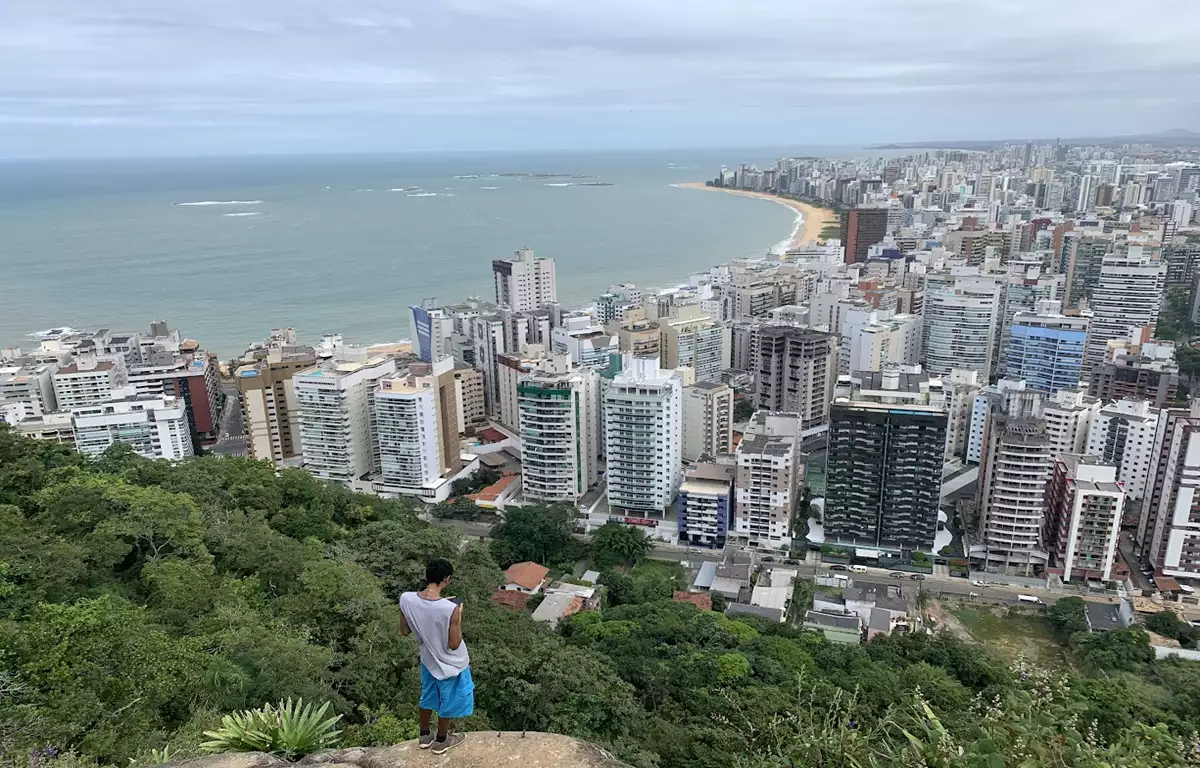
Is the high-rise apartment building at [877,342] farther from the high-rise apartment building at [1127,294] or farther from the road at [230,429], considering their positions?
the road at [230,429]

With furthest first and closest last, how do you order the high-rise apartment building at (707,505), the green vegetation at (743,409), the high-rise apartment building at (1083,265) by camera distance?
the high-rise apartment building at (1083,265)
the green vegetation at (743,409)
the high-rise apartment building at (707,505)

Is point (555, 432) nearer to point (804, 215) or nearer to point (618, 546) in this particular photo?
point (618, 546)

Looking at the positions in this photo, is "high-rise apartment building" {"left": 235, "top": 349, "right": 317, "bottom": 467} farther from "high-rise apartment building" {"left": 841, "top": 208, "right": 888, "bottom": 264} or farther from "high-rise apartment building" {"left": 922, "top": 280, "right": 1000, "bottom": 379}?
"high-rise apartment building" {"left": 841, "top": 208, "right": 888, "bottom": 264}

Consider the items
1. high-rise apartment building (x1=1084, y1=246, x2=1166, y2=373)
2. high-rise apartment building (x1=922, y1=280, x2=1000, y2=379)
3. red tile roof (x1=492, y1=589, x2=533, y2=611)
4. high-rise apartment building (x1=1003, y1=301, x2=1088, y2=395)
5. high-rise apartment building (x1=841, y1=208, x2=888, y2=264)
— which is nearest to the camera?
red tile roof (x1=492, y1=589, x2=533, y2=611)

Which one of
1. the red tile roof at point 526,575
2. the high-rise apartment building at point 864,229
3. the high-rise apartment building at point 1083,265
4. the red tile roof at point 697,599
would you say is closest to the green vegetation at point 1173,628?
the red tile roof at point 697,599

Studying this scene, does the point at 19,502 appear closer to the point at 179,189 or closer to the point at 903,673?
the point at 903,673

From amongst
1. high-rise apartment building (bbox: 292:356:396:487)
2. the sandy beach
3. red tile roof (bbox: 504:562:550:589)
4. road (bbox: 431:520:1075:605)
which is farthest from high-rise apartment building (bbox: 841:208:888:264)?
red tile roof (bbox: 504:562:550:589)
